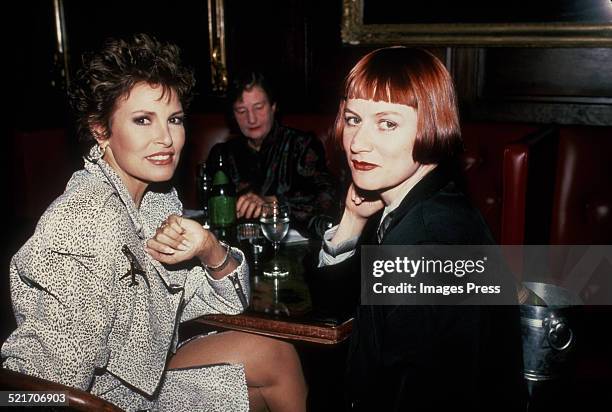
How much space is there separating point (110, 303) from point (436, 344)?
0.73m

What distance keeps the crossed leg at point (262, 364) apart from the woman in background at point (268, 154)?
114 cm

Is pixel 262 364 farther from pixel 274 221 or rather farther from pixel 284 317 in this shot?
pixel 274 221

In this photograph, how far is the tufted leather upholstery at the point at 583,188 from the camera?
2.76 meters

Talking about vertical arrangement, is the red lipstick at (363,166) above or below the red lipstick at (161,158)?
above

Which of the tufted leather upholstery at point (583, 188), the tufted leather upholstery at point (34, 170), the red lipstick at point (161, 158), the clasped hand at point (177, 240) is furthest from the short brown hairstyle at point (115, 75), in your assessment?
the tufted leather upholstery at point (583, 188)

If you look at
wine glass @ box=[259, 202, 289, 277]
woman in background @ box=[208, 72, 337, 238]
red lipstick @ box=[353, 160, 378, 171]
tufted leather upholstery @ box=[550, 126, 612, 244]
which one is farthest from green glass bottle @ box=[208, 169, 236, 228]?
tufted leather upholstery @ box=[550, 126, 612, 244]

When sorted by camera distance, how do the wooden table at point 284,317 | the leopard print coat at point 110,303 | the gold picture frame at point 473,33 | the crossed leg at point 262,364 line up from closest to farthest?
the leopard print coat at point 110,303
the wooden table at point 284,317
the crossed leg at point 262,364
the gold picture frame at point 473,33

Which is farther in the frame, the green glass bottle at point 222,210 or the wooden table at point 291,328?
the green glass bottle at point 222,210

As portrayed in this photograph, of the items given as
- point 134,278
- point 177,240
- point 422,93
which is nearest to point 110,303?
point 134,278

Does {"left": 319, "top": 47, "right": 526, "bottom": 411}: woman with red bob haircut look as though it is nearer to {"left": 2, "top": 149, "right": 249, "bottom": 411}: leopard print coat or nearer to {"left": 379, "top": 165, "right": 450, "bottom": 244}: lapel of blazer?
{"left": 379, "top": 165, "right": 450, "bottom": 244}: lapel of blazer

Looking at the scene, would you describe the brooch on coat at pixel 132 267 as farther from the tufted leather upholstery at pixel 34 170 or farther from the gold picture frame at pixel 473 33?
the gold picture frame at pixel 473 33

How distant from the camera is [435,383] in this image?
123 cm

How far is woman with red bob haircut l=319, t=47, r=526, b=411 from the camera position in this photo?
4.00 feet

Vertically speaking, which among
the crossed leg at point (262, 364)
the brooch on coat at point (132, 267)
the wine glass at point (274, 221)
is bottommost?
the crossed leg at point (262, 364)
